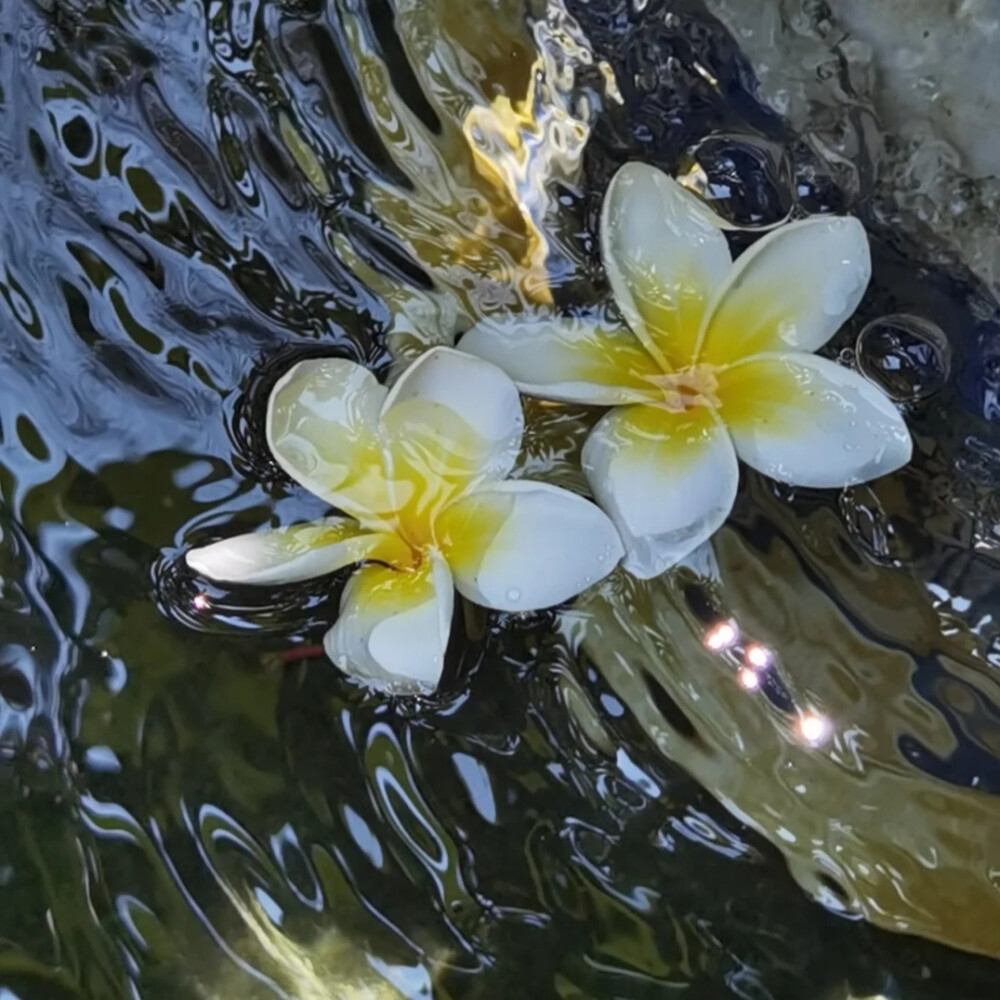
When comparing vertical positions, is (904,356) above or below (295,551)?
above

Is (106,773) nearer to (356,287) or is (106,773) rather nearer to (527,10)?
(356,287)

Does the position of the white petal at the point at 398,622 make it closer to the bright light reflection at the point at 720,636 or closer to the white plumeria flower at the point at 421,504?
the white plumeria flower at the point at 421,504

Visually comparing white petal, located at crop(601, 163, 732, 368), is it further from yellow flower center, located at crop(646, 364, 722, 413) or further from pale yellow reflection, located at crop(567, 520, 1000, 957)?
pale yellow reflection, located at crop(567, 520, 1000, 957)

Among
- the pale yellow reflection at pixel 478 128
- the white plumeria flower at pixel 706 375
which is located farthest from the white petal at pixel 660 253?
the pale yellow reflection at pixel 478 128

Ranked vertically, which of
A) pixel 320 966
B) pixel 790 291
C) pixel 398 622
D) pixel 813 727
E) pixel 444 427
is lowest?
pixel 320 966

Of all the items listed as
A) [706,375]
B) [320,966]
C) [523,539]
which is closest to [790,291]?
[706,375]

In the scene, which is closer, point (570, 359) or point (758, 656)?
point (570, 359)

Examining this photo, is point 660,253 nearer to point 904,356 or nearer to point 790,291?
point 790,291

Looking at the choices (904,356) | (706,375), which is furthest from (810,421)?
(904,356)
